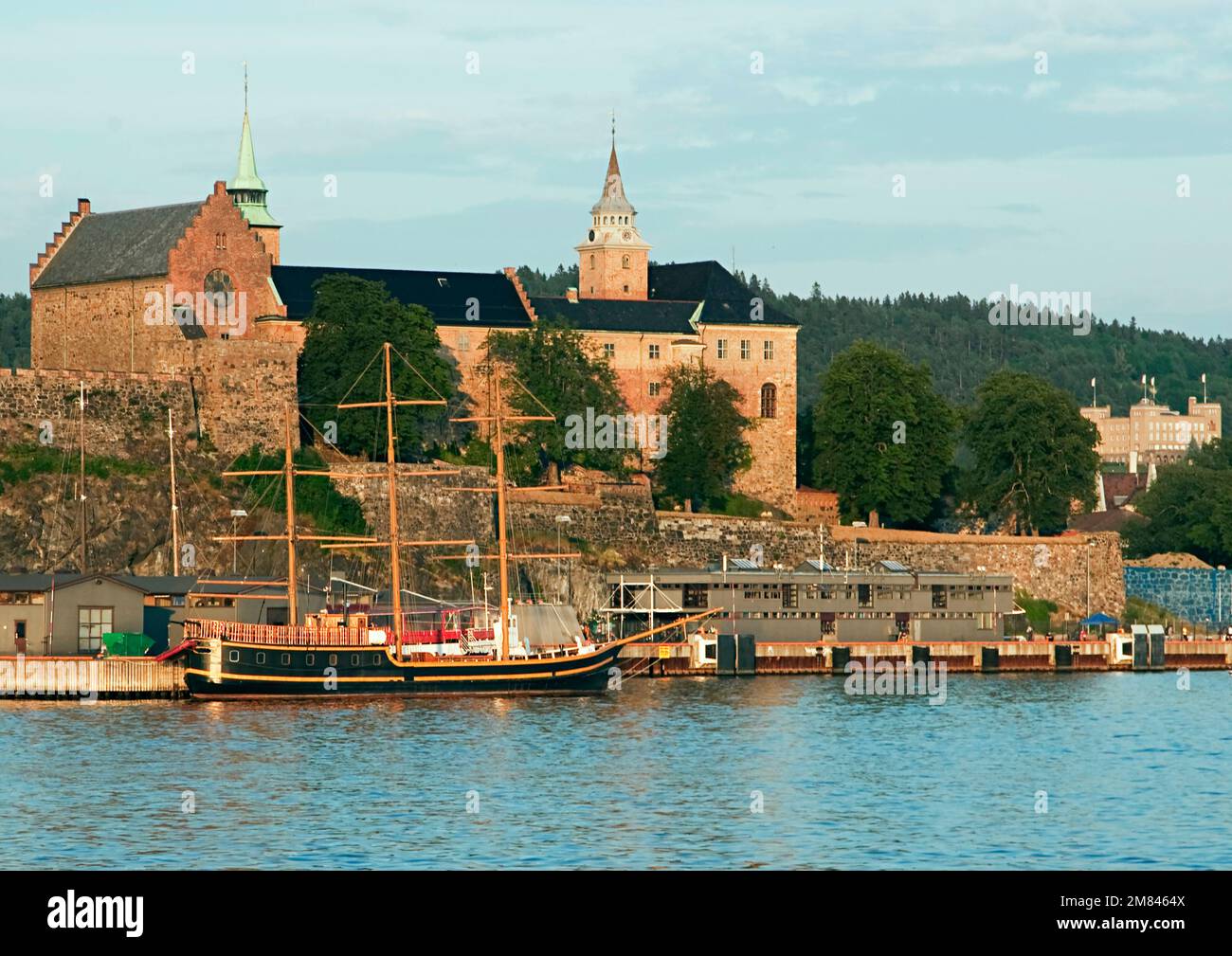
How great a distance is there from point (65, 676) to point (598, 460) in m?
41.6

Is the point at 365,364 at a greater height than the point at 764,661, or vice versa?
the point at 365,364

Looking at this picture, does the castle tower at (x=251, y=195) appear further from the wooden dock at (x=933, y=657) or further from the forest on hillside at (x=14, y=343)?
the forest on hillside at (x=14, y=343)

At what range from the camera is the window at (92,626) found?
7744cm

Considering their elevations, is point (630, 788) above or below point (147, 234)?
below

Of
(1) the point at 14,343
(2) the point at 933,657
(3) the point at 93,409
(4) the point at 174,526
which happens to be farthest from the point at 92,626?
(1) the point at 14,343

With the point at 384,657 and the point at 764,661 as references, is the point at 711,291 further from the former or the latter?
the point at 384,657

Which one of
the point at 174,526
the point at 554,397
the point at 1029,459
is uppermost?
the point at 554,397

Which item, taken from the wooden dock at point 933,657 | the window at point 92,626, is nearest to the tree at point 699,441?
the wooden dock at point 933,657

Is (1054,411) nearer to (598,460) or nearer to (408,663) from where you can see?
(598,460)

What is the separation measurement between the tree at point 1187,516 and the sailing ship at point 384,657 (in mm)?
54768

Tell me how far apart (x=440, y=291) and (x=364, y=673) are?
Answer: 1718 inches

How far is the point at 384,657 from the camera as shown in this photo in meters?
75.6

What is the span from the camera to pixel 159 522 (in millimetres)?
91500
